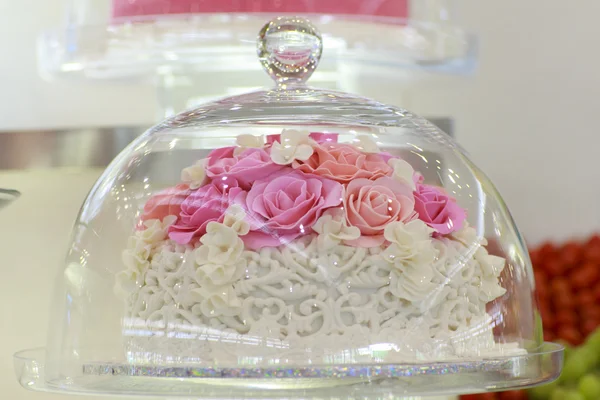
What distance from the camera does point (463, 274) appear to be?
0.42 metres

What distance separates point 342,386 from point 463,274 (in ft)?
0.32

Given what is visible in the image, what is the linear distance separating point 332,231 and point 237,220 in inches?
1.9

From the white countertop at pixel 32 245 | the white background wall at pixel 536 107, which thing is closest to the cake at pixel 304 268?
the white countertop at pixel 32 245

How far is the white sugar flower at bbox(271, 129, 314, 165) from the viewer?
0.42 meters

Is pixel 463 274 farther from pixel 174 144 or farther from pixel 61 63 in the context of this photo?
pixel 61 63

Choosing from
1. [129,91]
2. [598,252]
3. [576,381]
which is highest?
[129,91]

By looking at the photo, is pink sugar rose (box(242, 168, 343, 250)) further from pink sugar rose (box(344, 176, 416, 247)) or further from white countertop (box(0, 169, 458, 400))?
white countertop (box(0, 169, 458, 400))

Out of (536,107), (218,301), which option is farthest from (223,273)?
(536,107)

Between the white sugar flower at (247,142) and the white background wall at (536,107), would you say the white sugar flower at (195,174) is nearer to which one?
the white sugar flower at (247,142)

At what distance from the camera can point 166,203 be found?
0.43m

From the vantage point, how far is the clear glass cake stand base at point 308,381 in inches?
14.2

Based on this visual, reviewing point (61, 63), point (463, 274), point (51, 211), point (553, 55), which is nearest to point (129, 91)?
point (61, 63)

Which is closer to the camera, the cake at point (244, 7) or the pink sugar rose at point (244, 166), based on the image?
the pink sugar rose at point (244, 166)

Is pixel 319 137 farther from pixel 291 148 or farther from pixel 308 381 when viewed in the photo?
pixel 308 381
